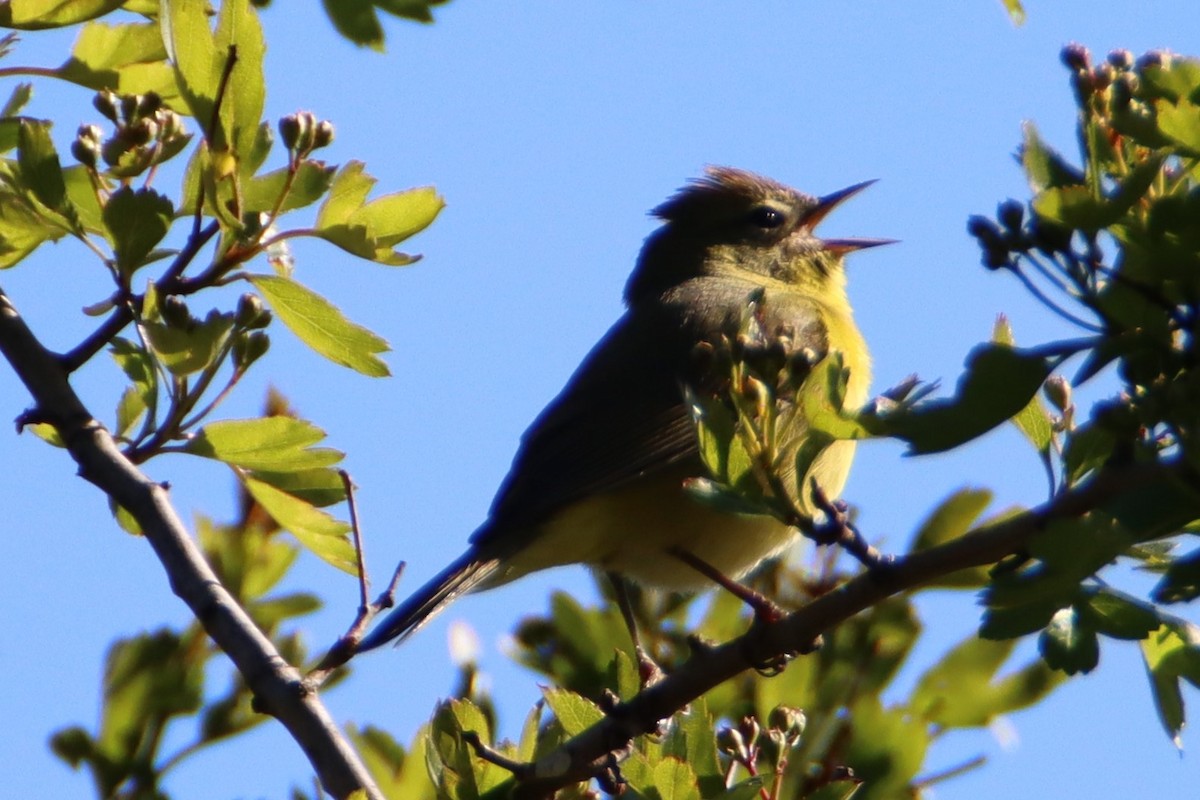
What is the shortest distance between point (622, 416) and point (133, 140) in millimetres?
2378

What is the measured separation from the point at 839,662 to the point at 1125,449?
2.64ft

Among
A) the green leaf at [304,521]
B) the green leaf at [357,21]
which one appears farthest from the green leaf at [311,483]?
the green leaf at [357,21]

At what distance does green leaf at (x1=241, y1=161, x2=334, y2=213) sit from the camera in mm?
2582

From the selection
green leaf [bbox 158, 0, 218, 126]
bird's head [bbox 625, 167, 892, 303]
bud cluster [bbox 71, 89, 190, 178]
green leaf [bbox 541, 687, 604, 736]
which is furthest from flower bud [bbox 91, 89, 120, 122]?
bird's head [bbox 625, 167, 892, 303]

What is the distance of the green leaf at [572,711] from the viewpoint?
2453 millimetres

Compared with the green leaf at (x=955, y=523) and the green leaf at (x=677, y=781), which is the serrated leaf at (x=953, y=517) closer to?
the green leaf at (x=955, y=523)

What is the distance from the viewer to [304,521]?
108 inches

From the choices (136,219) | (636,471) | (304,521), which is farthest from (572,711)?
(636,471)

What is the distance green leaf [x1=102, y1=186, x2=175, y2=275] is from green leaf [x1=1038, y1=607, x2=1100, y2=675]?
149 centimetres

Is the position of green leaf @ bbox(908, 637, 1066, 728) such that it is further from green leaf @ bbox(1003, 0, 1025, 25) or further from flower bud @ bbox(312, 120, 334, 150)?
flower bud @ bbox(312, 120, 334, 150)

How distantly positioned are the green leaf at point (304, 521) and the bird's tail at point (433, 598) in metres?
1.04

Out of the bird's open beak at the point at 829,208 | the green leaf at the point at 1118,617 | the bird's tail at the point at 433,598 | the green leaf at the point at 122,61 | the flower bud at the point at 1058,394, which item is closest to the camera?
the green leaf at the point at 1118,617

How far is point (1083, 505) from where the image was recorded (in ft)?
6.10

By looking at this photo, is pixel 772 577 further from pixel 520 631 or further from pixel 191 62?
pixel 191 62
